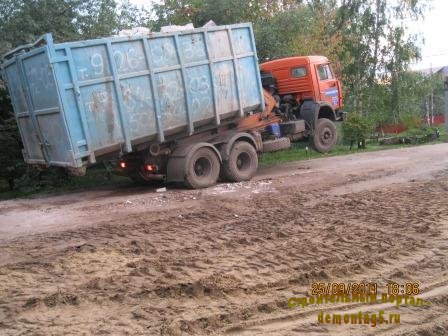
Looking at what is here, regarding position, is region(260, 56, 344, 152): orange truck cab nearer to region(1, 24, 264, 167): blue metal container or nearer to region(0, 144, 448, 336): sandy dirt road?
region(1, 24, 264, 167): blue metal container

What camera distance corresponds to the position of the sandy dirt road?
3918 mm

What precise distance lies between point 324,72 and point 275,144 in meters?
2.95

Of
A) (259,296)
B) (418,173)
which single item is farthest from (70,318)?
(418,173)

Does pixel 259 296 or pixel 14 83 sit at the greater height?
pixel 14 83

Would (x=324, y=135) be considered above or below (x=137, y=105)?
below

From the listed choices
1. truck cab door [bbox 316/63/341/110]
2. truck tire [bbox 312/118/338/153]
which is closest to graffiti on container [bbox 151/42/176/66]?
truck cab door [bbox 316/63/341/110]

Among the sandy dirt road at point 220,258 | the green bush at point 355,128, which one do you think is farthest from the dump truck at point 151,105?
the green bush at point 355,128

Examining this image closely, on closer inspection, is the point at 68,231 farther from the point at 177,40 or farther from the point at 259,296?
the point at 177,40

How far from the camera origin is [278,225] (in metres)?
6.88

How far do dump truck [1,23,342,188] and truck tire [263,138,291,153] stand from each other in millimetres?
27

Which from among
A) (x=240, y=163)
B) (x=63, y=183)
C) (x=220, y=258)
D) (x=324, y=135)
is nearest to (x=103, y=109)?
(x=240, y=163)

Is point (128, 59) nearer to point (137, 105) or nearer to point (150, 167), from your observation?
point (137, 105)

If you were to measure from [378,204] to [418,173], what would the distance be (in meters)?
3.82

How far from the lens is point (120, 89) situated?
9328 millimetres
